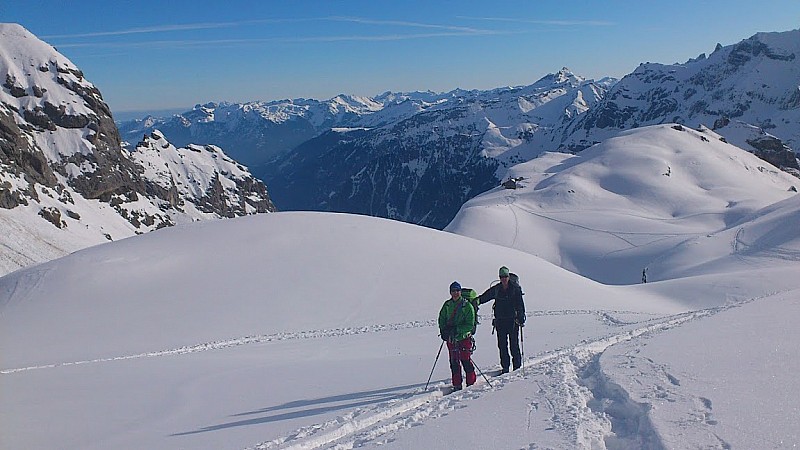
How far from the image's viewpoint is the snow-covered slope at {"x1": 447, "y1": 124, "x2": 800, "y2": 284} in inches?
2940

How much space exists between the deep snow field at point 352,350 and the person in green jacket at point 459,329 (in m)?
0.49

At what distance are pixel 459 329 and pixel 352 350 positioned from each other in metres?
5.92

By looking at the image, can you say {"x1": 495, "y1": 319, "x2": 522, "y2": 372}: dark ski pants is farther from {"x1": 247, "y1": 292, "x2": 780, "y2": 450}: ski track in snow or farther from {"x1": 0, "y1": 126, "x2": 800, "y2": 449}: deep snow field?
{"x1": 0, "y1": 126, "x2": 800, "y2": 449}: deep snow field

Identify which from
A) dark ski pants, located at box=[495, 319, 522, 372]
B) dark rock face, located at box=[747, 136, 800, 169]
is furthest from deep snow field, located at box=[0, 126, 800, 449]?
dark rock face, located at box=[747, 136, 800, 169]

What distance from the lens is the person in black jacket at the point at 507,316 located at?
1205 cm

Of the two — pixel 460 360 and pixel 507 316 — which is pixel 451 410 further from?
pixel 507 316

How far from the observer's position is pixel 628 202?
336 ft

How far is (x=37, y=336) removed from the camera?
1914 centimetres

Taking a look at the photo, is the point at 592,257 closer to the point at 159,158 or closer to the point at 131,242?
the point at 131,242

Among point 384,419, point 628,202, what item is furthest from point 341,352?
point 628,202

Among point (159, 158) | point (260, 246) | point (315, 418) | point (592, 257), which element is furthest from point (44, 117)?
point (315, 418)

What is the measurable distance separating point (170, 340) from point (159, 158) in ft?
560

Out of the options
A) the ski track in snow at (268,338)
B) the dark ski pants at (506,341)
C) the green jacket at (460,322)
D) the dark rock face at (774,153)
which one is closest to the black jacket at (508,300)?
the dark ski pants at (506,341)

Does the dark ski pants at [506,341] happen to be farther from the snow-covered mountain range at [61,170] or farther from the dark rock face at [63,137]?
the dark rock face at [63,137]
